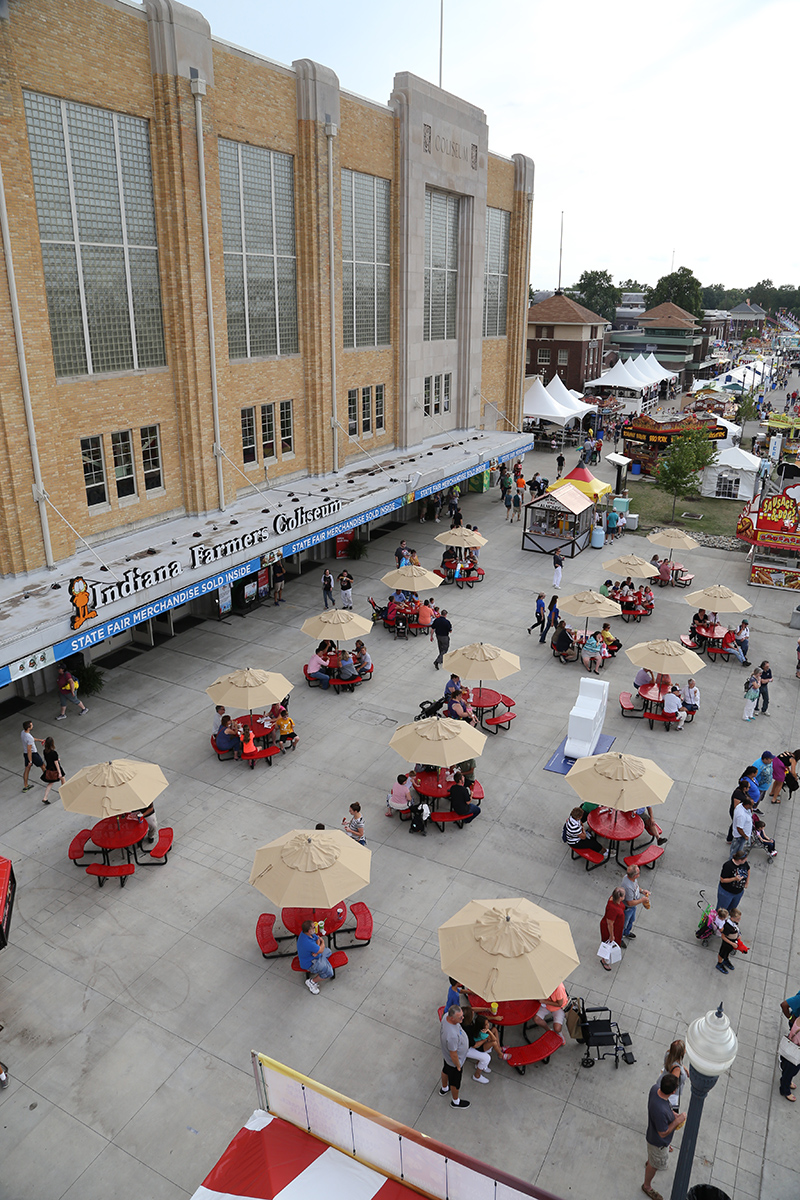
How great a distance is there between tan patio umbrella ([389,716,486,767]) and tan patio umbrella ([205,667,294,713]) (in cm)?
324

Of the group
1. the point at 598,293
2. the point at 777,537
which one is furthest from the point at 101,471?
the point at 598,293

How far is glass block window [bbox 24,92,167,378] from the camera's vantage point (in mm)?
19078

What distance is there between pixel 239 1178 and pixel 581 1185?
406 cm

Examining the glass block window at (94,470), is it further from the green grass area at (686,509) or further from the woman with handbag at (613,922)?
the green grass area at (686,509)

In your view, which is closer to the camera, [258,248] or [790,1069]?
[790,1069]

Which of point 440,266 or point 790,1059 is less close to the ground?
point 440,266

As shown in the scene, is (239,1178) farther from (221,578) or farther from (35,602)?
(221,578)

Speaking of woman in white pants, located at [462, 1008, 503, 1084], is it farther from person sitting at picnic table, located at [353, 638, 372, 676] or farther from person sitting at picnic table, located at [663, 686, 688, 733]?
person sitting at picnic table, located at [353, 638, 372, 676]

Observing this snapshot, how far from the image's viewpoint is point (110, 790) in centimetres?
1384

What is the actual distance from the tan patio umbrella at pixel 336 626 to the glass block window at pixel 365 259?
14.4 metres

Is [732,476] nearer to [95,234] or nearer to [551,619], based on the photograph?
[551,619]

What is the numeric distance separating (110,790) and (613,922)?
8.48 metres

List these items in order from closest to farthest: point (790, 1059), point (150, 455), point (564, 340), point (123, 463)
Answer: point (790, 1059) < point (123, 463) < point (150, 455) < point (564, 340)

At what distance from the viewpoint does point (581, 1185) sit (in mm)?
9133
